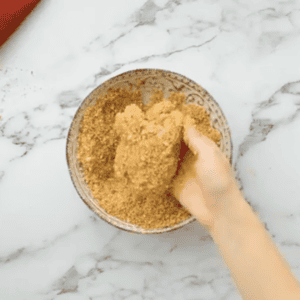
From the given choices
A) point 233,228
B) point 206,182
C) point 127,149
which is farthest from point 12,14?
point 233,228

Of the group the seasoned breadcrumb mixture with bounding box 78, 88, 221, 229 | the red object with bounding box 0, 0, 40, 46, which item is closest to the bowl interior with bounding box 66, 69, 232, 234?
the seasoned breadcrumb mixture with bounding box 78, 88, 221, 229

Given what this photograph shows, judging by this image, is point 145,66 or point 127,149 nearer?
point 127,149

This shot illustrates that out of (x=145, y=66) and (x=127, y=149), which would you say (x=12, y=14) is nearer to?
(x=145, y=66)

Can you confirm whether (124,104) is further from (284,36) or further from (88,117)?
(284,36)

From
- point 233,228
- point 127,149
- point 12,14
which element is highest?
point 12,14

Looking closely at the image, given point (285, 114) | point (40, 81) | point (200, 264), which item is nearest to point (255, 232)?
point (200, 264)

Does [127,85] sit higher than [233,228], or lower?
higher

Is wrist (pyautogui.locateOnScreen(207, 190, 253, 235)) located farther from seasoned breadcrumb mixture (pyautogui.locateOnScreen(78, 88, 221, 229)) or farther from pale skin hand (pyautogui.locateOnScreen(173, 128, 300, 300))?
seasoned breadcrumb mixture (pyautogui.locateOnScreen(78, 88, 221, 229))

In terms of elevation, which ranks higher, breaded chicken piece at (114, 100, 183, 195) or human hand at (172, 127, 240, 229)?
breaded chicken piece at (114, 100, 183, 195)
